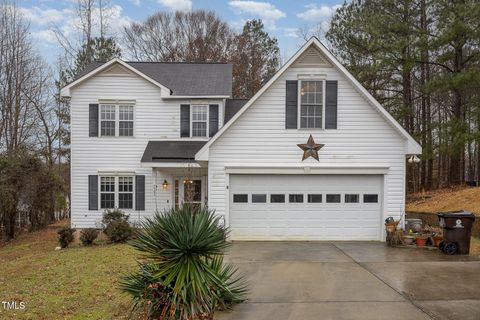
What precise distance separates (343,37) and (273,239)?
54.6 feet

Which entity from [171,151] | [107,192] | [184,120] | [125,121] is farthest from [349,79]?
[107,192]

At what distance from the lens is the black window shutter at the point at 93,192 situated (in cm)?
1698

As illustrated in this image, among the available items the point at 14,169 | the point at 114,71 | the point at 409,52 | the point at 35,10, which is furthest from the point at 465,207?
the point at 35,10

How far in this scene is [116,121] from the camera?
17.2 meters

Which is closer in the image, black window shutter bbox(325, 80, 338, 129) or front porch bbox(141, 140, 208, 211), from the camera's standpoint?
black window shutter bbox(325, 80, 338, 129)

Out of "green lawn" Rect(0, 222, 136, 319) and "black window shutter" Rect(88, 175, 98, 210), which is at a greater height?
"black window shutter" Rect(88, 175, 98, 210)

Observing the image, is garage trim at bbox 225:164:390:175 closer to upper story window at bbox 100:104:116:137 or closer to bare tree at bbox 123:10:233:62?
upper story window at bbox 100:104:116:137

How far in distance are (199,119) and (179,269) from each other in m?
11.9

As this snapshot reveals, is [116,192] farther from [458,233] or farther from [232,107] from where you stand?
[458,233]

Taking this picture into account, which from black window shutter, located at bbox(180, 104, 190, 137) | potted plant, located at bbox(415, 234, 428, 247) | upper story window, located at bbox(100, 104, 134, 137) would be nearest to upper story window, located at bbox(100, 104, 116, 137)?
upper story window, located at bbox(100, 104, 134, 137)

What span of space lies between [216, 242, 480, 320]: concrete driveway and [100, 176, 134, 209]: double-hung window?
21.4 feet

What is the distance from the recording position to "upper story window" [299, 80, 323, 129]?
45.5 ft

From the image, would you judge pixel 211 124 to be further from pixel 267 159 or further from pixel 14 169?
pixel 14 169

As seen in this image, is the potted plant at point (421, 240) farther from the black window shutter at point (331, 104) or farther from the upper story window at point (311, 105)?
the upper story window at point (311, 105)
